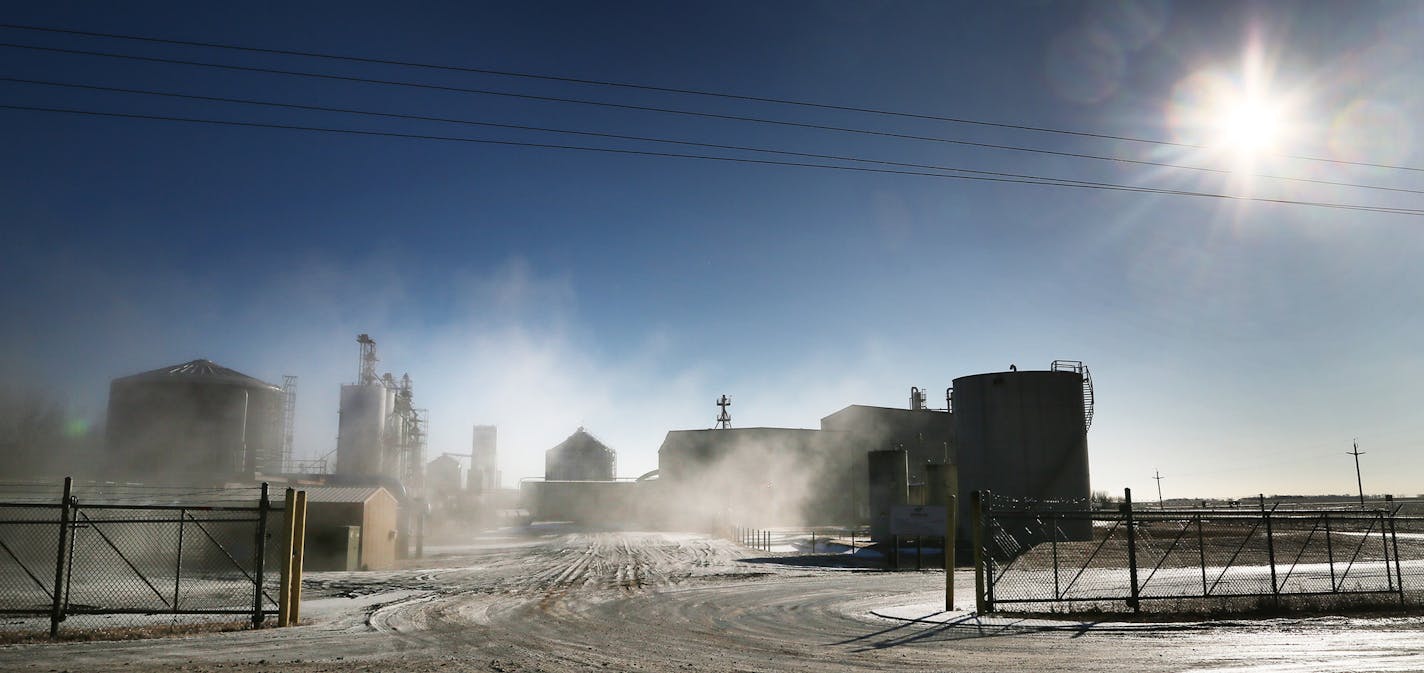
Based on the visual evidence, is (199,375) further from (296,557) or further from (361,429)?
(296,557)

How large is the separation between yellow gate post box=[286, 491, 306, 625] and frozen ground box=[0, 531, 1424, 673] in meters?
0.41

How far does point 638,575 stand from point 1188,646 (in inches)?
650

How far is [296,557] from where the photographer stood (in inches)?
539

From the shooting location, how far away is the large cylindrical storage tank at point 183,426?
38.6 m

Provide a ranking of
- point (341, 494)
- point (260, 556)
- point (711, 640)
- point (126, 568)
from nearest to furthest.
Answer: point (711, 640) < point (260, 556) < point (126, 568) < point (341, 494)

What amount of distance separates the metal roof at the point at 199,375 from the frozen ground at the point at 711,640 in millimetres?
26814

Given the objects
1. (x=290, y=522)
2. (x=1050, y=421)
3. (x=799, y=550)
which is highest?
(x=1050, y=421)

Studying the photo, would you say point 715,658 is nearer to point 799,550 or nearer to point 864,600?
point 864,600

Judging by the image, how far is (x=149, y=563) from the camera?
25578mm

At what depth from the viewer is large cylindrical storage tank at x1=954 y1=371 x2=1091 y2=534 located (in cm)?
3494

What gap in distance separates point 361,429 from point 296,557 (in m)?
52.6

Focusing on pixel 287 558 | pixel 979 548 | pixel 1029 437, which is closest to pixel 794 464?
pixel 1029 437

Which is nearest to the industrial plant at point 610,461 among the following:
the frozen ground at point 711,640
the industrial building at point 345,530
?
the industrial building at point 345,530

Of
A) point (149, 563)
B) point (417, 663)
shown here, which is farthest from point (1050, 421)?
point (149, 563)
